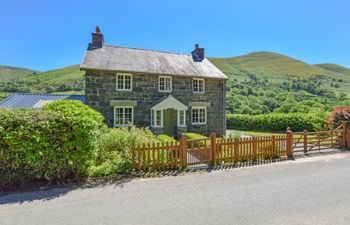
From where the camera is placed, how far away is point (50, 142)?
20.6 ft

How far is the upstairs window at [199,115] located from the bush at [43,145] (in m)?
11.9

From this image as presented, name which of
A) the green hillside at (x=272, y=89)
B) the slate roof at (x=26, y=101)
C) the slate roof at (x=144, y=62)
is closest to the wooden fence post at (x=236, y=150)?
the slate roof at (x=144, y=62)

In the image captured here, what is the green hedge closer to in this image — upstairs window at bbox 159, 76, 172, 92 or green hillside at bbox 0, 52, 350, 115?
green hillside at bbox 0, 52, 350, 115

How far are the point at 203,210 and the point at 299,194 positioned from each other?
9.90ft

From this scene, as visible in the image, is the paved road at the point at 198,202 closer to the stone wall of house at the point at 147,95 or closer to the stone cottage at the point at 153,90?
the stone cottage at the point at 153,90

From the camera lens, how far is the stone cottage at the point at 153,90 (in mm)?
15000

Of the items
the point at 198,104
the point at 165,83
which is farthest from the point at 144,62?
the point at 198,104

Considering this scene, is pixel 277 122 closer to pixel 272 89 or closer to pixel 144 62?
pixel 144 62

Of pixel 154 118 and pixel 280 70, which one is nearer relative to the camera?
pixel 154 118

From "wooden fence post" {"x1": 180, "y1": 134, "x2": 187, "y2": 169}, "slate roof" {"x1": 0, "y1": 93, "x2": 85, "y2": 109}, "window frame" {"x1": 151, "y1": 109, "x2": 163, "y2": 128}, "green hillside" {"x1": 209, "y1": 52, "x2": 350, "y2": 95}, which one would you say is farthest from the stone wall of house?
"green hillside" {"x1": 209, "y1": 52, "x2": 350, "y2": 95}

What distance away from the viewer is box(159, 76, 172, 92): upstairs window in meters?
16.9

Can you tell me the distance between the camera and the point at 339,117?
43.0 feet

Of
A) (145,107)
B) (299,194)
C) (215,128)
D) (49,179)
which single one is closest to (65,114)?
(49,179)

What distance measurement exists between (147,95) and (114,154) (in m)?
8.71
